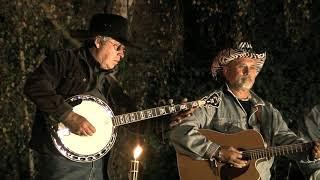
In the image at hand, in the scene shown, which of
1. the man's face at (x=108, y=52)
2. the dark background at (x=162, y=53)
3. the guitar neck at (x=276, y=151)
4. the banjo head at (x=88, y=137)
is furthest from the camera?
the dark background at (x=162, y=53)

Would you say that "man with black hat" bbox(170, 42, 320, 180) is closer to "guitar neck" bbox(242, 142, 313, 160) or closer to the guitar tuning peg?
"guitar neck" bbox(242, 142, 313, 160)

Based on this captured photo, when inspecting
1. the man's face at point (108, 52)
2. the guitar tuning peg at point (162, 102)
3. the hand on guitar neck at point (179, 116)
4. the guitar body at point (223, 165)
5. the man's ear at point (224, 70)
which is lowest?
the guitar body at point (223, 165)

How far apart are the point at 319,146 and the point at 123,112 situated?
1.67 meters

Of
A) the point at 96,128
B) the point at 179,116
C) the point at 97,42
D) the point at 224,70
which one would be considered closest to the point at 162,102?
the point at 224,70

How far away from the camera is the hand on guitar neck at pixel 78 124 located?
4340 millimetres

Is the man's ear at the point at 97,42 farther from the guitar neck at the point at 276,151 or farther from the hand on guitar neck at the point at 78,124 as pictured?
the guitar neck at the point at 276,151

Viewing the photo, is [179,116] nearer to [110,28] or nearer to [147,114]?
[147,114]

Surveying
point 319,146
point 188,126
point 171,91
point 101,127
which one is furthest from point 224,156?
point 171,91

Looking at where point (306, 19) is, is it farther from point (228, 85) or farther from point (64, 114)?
point (64, 114)

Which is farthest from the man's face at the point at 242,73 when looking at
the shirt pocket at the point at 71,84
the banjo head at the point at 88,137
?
the shirt pocket at the point at 71,84

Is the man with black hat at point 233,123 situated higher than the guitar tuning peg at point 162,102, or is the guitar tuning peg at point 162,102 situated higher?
the guitar tuning peg at point 162,102

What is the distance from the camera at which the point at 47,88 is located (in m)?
4.32

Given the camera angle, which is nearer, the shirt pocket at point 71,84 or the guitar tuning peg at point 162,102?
the shirt pocket at point 71,84

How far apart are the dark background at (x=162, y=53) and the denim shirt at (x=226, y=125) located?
7.44 feet
